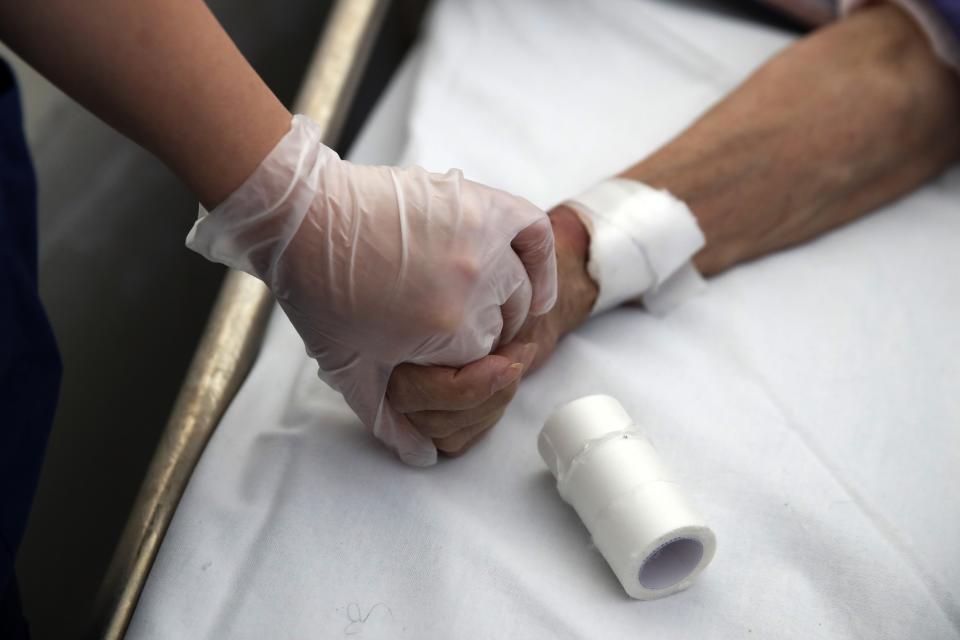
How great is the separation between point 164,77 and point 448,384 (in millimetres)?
326

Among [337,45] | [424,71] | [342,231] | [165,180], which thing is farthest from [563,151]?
[165,180]

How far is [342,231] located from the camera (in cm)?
71

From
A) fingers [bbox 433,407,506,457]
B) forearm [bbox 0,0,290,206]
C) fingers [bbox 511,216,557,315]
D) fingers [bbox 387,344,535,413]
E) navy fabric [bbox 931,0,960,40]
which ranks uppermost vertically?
forearm [bbox 0,0,290,206]

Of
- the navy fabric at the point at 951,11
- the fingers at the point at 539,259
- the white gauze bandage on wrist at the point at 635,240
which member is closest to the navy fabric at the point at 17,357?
the fingers at the point at 539,259

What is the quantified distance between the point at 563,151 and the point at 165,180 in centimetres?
64

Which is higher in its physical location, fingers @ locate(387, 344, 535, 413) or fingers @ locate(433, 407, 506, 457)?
fingers @ locate(387, 344, 535, 413)

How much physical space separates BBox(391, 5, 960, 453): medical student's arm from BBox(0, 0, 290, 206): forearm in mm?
390

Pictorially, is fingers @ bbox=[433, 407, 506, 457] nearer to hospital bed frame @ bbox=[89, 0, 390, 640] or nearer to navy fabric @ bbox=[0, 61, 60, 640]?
hospital bed frame @ bbox=[89, 0, 390, 640]

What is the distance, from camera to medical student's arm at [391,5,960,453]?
1.03 m

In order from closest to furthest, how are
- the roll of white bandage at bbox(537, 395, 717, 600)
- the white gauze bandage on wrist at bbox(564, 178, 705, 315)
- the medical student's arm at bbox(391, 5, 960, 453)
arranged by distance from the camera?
the roll of white bandage at bbox(537, 395, 717, 600) < the white gauze bandage on wrist at bbox(564, 178, 705, 315) < the medical student's arm at bbox(391, 5, 960, 453)

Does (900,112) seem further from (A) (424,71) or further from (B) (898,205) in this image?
(A) (424,71)

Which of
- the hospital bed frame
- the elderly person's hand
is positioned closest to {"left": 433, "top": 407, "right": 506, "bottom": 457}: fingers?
the elderly person's hand

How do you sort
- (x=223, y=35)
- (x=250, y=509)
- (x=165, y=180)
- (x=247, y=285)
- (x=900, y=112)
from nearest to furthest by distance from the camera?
1. (x=223, y=35)
2. (x=250, y=509)
3. (x=247, y=285)
4. (x=900, y=112)
5. (x=165, y=180)

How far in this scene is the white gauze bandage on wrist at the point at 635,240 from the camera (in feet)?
3.04
